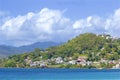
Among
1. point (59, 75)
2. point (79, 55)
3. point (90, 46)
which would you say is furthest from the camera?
point (90, 46)

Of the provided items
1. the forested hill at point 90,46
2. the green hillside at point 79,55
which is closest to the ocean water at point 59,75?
the green hillside at point 79,55

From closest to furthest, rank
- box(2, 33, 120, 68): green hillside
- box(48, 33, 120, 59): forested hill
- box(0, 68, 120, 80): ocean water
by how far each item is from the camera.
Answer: box(0, 68, 120, 80): ocean water < box(2, 33, 120, 68): green hillside < box(48, 33, 120, 59): forested hill

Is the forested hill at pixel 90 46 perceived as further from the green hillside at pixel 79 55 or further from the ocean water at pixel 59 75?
the ocean water at pixel 59 75

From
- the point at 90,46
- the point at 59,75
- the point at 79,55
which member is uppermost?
the point at 90,46

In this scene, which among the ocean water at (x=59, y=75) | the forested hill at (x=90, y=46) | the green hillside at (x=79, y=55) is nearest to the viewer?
the ocean water at (x=59, y=75)

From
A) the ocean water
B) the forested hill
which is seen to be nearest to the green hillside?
the forested hill

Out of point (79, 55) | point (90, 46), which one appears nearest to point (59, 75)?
point (79, 55)

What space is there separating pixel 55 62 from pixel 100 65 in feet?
57.6

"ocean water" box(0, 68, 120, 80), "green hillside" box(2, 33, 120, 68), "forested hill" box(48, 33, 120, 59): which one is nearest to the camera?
"ocean water" box(0, 68, 120, 80)

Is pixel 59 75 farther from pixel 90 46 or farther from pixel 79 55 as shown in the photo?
pixel 90 46

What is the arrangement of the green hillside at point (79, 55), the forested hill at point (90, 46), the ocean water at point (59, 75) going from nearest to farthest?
the ocean water at point (59, 75)
the green hillside at point (79, 55)
the forested hill at point (90, 46)

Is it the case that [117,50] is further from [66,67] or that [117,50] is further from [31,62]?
[31,62]

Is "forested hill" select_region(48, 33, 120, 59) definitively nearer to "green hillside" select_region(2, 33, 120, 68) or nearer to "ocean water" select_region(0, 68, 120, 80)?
"green hillside" select_region(2, 33, 120, 68)

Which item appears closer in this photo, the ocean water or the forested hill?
the ocean water
